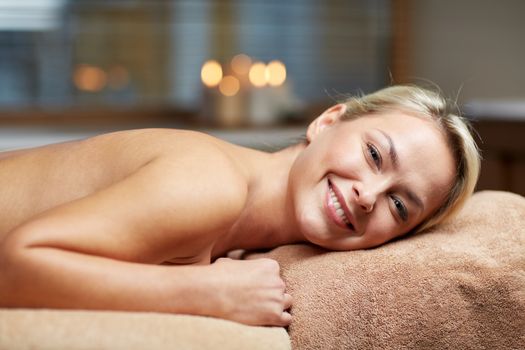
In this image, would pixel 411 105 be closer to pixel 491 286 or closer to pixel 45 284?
pixel 491 286

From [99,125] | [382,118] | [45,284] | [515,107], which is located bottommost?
[99,125]

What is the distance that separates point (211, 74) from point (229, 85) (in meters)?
0.10

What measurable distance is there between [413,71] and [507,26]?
0.46m

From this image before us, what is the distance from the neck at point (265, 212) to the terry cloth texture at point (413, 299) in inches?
6.6

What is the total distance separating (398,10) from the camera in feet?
11.9

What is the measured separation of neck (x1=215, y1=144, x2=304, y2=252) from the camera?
1.42m

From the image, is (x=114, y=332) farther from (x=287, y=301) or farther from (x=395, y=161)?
(x=395, y=161)

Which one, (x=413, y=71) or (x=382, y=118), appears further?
(x=413, y=71)

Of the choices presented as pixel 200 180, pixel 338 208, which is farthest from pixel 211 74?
pixel 200 180

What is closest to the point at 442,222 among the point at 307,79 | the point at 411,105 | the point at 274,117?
the point at 411,105

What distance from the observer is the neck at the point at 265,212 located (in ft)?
4.66

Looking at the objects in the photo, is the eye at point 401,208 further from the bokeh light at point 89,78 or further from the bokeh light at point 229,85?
the bokeh light at point 89,78

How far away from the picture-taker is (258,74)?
341cm

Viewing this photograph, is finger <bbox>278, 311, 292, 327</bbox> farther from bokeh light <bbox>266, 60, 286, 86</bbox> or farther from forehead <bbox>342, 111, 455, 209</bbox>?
bokeh light <bbox>266, 60, 286, 86</bbox>
